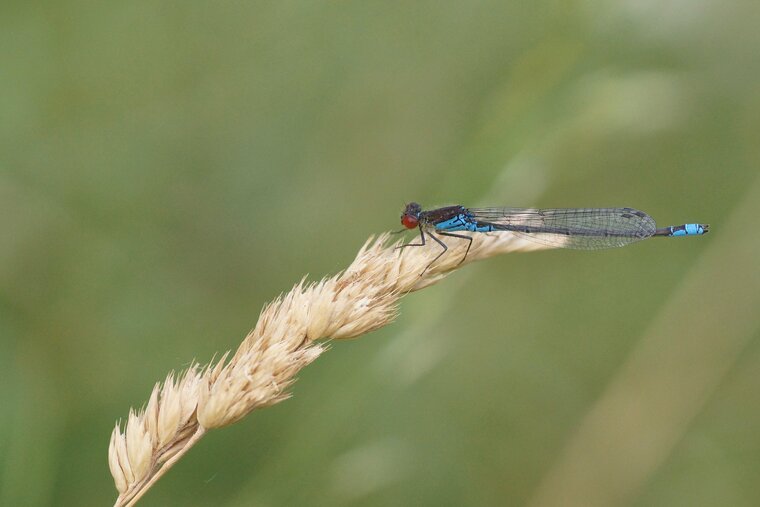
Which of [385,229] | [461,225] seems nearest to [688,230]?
[461,225]

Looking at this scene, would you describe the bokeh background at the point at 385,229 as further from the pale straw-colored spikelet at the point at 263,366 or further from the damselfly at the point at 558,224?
the pale straw-colored spikelet at the point at 263,366

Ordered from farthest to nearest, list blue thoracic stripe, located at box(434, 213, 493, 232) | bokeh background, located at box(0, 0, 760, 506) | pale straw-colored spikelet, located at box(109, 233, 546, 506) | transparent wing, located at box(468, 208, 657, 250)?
transparent wing, located at box(468, 208, 657, 250) → blue thoracic stripe, located at box(434, 213, 493, 232) → bokeh background, located at box(0, 0, 760, 506) → pale straw-colored spikelet, located at box(109, 233, 546, 506)

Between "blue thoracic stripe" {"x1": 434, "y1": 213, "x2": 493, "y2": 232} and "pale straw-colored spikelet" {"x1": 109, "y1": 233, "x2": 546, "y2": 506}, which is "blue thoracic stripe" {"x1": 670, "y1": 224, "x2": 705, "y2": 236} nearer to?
"blue thoracic stripe" {"x1": 434, "y1": 213, "x2": 493, "y2": 232}

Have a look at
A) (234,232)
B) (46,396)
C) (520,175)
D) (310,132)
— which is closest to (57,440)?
(46,396)

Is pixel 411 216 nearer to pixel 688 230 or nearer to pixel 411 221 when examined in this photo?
pixel 411 221

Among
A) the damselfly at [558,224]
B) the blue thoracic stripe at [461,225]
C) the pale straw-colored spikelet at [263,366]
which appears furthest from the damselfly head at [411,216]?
the pale straw-colored spikelet at [263,366]

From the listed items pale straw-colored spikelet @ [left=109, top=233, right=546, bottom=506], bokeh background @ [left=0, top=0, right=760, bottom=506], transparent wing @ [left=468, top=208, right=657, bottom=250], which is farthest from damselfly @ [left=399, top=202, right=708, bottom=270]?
pale straw-colored spikelet @ [left=109, top=233, right=546, bottom=506]
